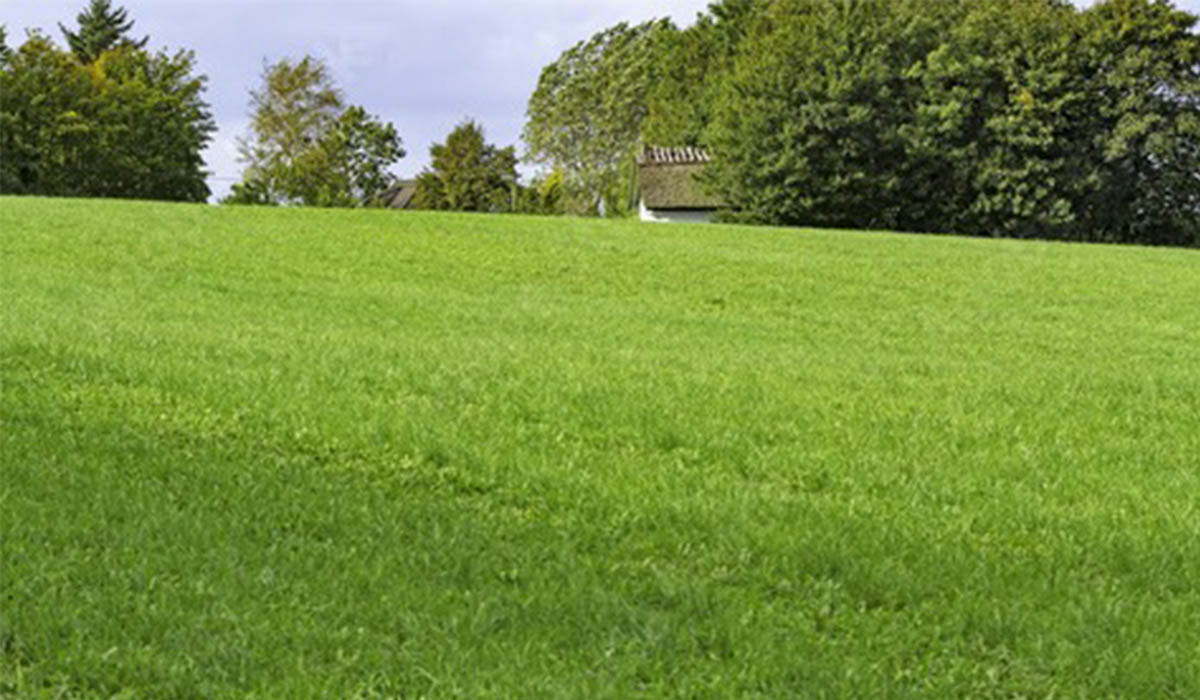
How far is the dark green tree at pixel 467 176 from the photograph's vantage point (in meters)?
60.0

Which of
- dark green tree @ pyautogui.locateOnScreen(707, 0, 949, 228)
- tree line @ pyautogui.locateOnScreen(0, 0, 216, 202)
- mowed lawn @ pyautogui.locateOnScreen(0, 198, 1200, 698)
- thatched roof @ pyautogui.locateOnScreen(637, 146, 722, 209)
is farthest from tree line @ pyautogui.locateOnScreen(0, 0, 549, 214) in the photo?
mowed lawn @ pyautogui.locateOnScreen(0, 198, 1200, 698)

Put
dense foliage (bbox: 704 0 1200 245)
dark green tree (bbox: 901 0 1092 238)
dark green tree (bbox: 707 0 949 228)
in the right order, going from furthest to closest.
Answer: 1. dark green tree (bbox: 901 0 1092 238)
2. dense foliage (bbox: 704 0 1200 245)
3. dark green tree (bbox: 707 0 949 228)

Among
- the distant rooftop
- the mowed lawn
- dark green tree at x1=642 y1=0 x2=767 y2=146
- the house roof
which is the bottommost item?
the mowed lawn

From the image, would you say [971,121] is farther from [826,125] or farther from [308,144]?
[308,144]

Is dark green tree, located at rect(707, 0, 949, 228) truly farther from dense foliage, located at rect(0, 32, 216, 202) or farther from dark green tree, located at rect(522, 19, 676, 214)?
dense foliage, located at rect(0, 32, 216, 202)

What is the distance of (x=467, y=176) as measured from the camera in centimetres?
6047

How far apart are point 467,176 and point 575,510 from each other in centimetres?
5757

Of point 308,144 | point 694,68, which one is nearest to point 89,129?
point 308,144

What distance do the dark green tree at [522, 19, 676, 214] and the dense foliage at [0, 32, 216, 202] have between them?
23386mm

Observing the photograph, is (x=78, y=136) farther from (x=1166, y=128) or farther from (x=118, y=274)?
(x=1166, y=128)

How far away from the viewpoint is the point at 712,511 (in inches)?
183

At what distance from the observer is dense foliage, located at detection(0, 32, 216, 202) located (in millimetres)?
43156

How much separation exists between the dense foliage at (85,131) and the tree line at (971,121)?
26560 millimetres

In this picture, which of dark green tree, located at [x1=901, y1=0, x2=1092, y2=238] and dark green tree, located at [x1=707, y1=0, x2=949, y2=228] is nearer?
dark green tree, located at [x1=707, y1=0, x2=949, y2=228]
